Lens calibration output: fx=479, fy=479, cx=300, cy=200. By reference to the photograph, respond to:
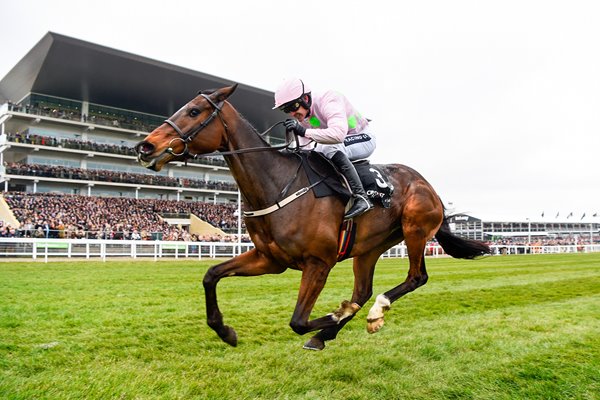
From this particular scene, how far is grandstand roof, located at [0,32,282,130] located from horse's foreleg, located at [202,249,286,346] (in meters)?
38.0

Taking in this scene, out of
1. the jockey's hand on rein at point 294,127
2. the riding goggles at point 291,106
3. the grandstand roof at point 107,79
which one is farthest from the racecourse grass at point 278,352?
the grandstand roof at point 107,79

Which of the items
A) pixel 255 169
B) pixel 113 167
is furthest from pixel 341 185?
pixel 113 167

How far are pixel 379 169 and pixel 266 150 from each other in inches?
56.8

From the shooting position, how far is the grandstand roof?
41.8m

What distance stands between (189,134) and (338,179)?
1457 millimetres

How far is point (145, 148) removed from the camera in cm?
396

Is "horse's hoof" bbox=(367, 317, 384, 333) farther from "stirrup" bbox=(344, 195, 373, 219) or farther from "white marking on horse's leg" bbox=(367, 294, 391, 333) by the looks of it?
"stirrup" bbox=(344, 195, 373, 219)

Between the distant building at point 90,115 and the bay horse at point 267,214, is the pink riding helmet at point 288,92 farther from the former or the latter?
the distant building at point 90,115

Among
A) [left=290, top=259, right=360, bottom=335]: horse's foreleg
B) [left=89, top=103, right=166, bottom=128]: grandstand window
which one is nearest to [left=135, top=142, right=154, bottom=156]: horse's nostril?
[left=290, top=259, right=360, bottom=335]: horse's foreleg

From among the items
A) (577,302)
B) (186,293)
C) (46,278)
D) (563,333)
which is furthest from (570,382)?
(46,278)

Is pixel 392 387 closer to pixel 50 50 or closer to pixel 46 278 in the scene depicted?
pixel 46 278

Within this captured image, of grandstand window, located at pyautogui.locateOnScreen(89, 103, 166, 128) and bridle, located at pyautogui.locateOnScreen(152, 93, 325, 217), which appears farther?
grandstand window, located at pyautogui.locateOnScreen(89, 103, 166, 128)

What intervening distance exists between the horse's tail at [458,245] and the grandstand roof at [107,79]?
36.5 m

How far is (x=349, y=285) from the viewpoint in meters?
11.8
